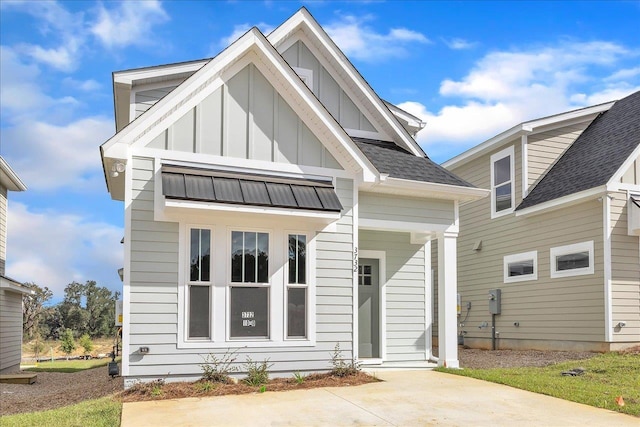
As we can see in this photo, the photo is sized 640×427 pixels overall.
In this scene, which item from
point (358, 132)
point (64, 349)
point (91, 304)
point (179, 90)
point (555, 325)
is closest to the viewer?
point (179, 90)

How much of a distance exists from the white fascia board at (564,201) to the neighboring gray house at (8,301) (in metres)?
14.2

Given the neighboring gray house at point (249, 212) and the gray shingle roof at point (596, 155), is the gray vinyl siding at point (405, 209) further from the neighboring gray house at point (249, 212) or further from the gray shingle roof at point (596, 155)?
the gray shingle roof at point (596, 155)

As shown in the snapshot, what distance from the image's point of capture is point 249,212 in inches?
375

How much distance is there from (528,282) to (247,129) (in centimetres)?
996

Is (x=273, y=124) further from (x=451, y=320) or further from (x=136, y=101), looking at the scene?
(x=451, y=320)

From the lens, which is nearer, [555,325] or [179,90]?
[179,90]

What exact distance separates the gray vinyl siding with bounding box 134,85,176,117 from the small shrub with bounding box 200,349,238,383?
4645 millimetres

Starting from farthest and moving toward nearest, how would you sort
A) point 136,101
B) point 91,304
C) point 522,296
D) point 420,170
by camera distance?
point 91,304, point 522,296, point 420,170, point 136,101

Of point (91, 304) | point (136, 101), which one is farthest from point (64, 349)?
point (136, 101)

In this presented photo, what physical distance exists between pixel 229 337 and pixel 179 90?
388cm

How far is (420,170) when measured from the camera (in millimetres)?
12016

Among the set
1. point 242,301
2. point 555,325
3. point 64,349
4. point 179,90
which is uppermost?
point 179,90

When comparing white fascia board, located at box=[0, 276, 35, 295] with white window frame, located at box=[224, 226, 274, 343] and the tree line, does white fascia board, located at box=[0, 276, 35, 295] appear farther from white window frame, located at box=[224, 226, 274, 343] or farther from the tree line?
the tree line

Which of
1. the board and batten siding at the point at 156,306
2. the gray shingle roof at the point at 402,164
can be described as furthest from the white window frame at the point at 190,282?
the gray shingle roof at the point at 402,164
